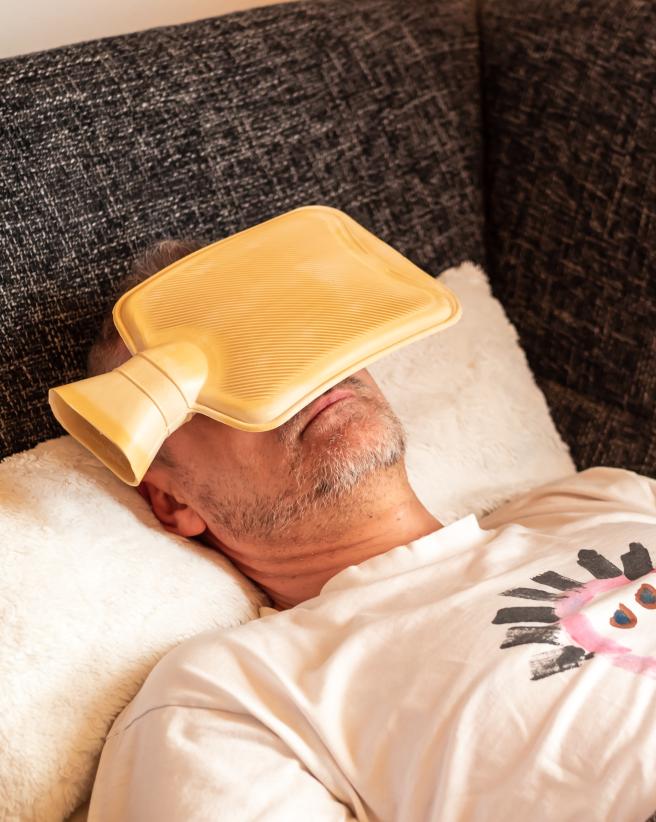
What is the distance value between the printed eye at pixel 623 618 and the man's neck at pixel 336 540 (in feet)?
0.90

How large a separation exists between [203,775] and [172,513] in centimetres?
40

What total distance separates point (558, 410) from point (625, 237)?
11.4 inches

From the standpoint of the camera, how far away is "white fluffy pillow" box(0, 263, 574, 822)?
1.00 meters

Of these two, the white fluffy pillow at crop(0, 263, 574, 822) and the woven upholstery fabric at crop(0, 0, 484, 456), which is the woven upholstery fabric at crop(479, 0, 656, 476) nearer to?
the woven upholstery fabric at crop(0, 0, 484, 456)

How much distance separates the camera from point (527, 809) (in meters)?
0.92

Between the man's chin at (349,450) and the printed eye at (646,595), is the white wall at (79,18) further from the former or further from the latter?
the printed eye at (646,595)

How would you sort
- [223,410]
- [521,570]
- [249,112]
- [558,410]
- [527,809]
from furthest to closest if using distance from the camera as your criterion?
[558,410]
[249,112]
[521,570]
[223,410]
[527,809]

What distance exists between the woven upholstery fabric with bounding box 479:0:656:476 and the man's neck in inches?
17.6

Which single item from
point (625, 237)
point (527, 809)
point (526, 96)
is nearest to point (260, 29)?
point (526, 96)

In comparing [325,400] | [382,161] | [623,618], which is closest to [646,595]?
[623,618]

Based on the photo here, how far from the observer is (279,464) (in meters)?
1.16

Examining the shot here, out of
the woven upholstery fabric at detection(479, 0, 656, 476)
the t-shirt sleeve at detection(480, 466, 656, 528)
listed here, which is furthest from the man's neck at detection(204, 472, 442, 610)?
the woven upholstery fabric at detection(479, 0, 656, 476)

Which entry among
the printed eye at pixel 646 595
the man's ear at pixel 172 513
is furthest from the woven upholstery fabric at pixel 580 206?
the man's ear at pixel 172 513

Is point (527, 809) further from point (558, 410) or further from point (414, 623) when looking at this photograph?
point (558, 410)
